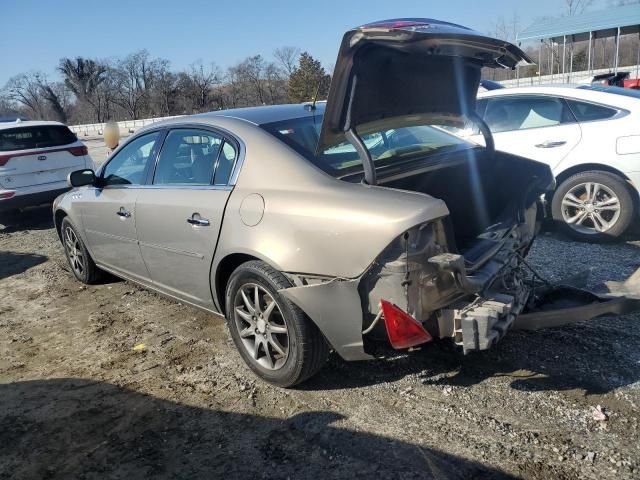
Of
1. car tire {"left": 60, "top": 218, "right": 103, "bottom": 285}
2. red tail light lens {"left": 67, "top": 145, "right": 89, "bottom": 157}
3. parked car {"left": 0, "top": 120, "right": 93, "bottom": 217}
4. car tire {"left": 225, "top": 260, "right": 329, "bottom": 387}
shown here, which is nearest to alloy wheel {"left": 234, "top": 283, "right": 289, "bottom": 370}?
car tire {"left": 225, "top": 260, "right": 329, "bottom": 387}

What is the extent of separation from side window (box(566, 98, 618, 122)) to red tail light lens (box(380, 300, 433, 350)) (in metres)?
4.21

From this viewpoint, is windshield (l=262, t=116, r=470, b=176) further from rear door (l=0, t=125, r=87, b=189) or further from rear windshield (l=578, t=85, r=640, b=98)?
rear door (l=0, t=125, r=87, b=189)

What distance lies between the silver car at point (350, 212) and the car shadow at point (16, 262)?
9.32 ft

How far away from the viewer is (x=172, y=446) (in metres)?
2.83

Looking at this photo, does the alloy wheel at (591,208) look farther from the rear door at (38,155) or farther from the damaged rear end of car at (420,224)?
the rear door at (38,155)

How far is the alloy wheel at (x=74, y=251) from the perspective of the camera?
5.50m

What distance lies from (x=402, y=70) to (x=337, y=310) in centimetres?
139

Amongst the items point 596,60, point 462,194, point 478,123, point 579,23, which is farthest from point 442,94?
point 596,60

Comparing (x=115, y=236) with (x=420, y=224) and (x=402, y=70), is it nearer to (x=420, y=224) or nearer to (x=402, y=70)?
(x=402, y=70)

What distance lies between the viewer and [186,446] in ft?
9.25

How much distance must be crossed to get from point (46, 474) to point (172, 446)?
0.62m

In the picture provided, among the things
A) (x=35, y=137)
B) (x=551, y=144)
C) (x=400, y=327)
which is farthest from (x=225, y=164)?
(x=35, y=137)

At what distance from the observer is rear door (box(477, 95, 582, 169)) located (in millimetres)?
5820

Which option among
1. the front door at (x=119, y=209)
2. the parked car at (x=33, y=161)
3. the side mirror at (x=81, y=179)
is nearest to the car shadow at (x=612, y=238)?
the front door at (x=119, y=209)
